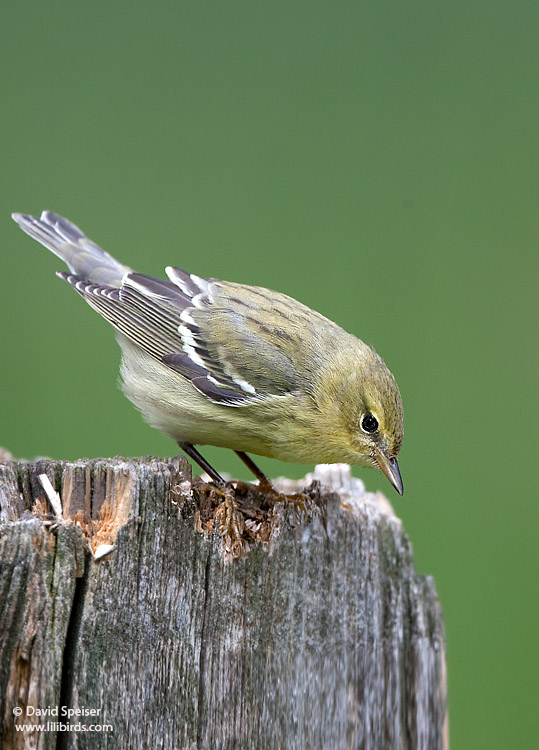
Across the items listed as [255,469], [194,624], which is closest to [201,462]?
[255,469]

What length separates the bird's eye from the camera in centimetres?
370

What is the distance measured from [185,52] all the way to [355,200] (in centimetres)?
152

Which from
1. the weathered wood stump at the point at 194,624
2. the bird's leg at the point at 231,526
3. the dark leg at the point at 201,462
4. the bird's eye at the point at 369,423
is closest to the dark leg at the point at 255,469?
the dark leg at the point at 201,462

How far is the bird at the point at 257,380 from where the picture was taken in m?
3.69

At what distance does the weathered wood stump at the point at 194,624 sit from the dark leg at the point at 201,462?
2.76 feet

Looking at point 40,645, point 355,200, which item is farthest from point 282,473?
point 40,645

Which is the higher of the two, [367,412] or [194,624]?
[367,412]

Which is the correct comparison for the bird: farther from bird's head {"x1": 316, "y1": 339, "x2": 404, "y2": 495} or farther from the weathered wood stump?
the weathered wood stump

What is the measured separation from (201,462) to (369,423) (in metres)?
0.73

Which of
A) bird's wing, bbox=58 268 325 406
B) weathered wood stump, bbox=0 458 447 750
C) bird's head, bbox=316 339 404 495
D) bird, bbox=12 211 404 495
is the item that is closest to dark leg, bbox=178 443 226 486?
bird, bbox=12 211 404 495

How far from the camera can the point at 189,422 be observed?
3.79 meters

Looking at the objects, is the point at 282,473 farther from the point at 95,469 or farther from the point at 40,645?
the point at 40,645

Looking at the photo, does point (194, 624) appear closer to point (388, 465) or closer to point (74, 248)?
point (388, 465)

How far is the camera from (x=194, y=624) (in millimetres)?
2289
